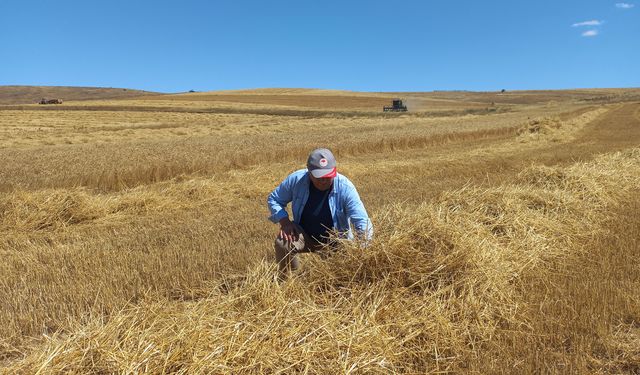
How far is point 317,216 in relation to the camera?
159 inches

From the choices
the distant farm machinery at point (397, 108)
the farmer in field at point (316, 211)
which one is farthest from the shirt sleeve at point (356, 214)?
the distant farm machinery at point (397, 108)

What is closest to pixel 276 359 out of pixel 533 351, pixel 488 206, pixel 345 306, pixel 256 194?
pixel 345 306

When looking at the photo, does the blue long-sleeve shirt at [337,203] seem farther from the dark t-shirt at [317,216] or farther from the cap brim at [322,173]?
the cap brim at [322,173]

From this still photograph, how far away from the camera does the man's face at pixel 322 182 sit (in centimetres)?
365

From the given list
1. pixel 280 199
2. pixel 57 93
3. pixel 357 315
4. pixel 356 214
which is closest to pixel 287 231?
pixel 280 199

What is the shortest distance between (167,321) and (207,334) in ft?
1.19

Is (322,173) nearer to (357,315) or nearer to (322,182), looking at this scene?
(322,182)

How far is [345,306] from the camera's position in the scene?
11.0ft

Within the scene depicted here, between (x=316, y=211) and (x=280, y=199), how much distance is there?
394 millimetres

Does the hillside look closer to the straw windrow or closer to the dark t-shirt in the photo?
the dark t-shirt

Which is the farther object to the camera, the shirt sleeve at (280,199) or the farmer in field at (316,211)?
the shirt sleeve at (280,199)

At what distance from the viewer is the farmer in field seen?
3.68 metres

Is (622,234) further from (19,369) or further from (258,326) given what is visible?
(19,369)

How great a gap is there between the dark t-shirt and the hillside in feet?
345
